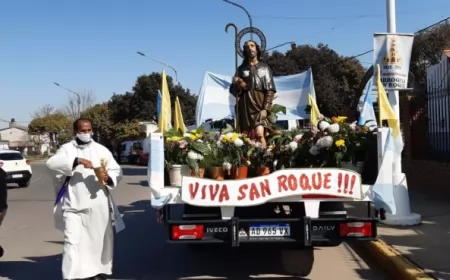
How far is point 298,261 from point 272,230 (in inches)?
78.0

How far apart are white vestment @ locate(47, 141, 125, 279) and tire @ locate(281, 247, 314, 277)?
92.3 inches

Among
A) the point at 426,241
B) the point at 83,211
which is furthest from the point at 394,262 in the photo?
the point at 83,211

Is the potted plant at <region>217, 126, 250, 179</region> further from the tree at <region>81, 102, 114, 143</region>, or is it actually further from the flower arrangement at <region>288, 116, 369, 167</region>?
the tree at <region>81, 102, 114, 143</region>

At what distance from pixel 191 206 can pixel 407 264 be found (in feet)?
8.56

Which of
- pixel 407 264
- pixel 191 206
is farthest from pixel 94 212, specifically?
pixel 407 264

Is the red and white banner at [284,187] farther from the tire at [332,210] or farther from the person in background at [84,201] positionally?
the person in background at [84,201]

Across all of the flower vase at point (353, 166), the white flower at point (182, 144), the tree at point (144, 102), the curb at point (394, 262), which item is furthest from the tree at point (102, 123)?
the flower vase at point (353, 166)

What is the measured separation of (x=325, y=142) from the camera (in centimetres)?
582

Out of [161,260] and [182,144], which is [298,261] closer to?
[161,260]

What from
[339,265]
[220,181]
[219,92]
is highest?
[219,92]

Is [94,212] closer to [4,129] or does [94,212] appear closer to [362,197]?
[362,197]

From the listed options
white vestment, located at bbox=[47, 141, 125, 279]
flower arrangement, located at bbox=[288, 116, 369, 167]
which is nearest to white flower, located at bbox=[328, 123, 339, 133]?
flower arrangement, located at bbox=[288, 116, 369, 167]

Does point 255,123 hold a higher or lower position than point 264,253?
higher

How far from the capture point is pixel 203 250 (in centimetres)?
837
